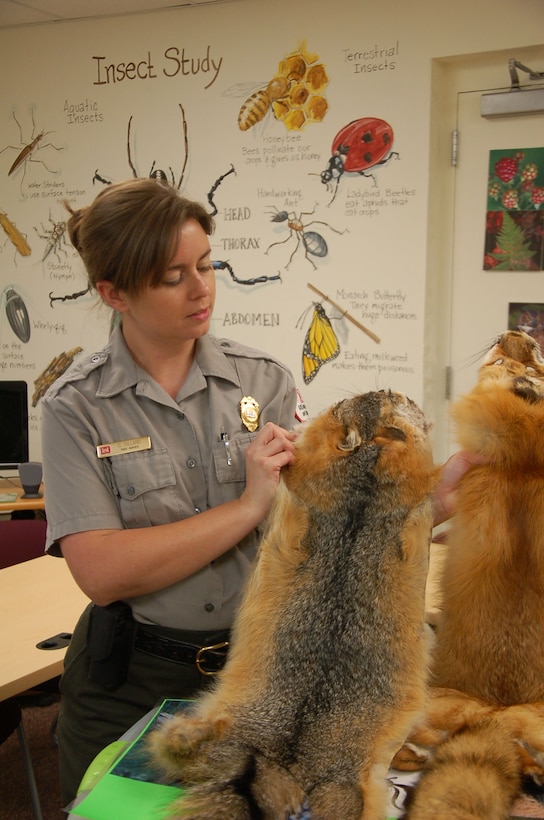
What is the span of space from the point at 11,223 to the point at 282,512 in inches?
168

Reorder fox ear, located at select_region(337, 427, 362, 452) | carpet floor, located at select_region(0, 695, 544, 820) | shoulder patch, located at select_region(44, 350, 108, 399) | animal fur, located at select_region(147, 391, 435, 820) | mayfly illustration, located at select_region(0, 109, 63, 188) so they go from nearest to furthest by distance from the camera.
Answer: animal fur, located at select_region(147, 391, 435, 820) → fox ear, located at select_region(337, 427, 362, 452) → shoulder patch, located at select_region(44, 350, 108, 399) → carpet floor, located at select_region(0, 695, 544, 820) → mayfly illustration, located at select_region(0, 109, 63, 188)

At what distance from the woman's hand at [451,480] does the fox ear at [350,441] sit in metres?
0.15

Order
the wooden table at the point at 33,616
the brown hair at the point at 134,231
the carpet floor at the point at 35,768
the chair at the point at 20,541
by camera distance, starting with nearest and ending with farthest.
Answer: the brown hair at the point at 134,231
the wooden table at the point at 33,616
the carpet floor at the point at 35,768
the chair at the point at 20,541

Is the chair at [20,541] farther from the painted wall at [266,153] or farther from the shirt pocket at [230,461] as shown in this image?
the shirt pocket at [230,461]

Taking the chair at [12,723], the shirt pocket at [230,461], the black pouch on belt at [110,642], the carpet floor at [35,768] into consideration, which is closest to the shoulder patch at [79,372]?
the shirt pocket at [230,461]

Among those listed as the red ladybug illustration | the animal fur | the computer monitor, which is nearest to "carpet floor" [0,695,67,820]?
the computer monitor

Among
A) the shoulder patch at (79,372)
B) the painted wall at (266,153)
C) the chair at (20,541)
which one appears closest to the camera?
the shoulder patch at (79,372)

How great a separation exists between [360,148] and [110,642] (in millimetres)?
3032

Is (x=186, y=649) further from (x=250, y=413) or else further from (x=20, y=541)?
(x=20, y=541)

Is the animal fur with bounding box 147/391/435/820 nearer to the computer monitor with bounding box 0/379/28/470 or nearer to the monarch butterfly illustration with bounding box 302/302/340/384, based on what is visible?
the monarch butterfly illustration with bounding box 302/302/340/384

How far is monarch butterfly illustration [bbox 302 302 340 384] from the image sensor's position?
4.18m

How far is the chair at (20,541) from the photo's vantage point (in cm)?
328

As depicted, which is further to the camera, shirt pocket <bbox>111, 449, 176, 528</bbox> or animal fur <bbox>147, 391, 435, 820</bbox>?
shirt pocket <bbox>111, 449, 176, 528</bbox>

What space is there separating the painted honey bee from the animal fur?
317 cm
